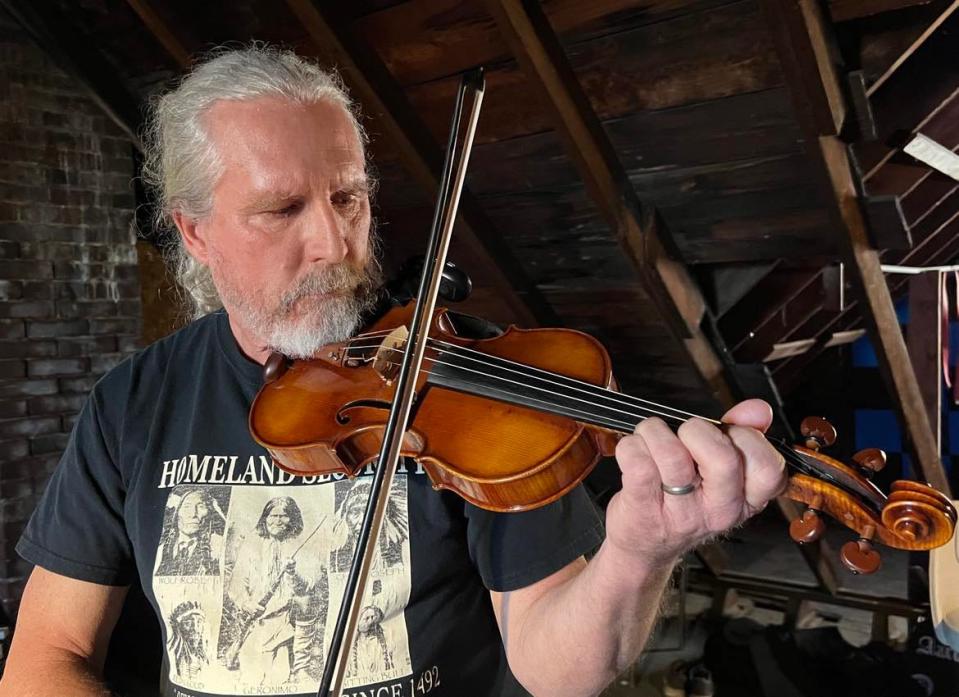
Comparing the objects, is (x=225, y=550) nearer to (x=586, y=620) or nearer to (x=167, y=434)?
(x=167, y=434)

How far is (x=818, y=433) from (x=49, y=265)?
116 inches

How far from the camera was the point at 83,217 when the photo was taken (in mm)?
3062

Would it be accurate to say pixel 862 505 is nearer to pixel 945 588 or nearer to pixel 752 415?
pixel 752 415

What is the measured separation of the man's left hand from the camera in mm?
729

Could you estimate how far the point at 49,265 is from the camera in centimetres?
296

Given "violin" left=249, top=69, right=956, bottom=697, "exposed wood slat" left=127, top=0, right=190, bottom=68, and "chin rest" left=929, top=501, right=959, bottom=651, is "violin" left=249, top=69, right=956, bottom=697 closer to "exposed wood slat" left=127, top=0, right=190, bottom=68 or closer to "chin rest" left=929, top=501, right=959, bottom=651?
"chin rest" left=929, top=501, right=959, bottom=651

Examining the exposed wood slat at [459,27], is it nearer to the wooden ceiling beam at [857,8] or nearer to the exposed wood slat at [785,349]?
the wooden ceiling beam at [857,8]

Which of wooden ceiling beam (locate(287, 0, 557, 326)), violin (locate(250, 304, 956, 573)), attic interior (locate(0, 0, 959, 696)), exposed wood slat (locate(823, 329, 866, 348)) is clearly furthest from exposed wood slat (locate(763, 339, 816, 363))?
violin (locate(250, 304, 956, 573))

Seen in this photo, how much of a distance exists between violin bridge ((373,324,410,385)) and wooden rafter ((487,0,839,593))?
0.97 metres

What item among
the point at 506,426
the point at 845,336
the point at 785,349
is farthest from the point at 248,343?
the point at 845,336

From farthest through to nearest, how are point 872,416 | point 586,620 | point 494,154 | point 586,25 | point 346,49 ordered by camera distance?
point 872,416 < point 494,154 < point 346,49 < point 586,25 < point 586,620

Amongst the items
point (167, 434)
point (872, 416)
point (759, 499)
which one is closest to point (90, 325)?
point (167, 434)

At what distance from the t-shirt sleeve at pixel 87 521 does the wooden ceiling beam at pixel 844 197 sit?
154 centimetres

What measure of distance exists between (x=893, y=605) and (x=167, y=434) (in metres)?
3.42
